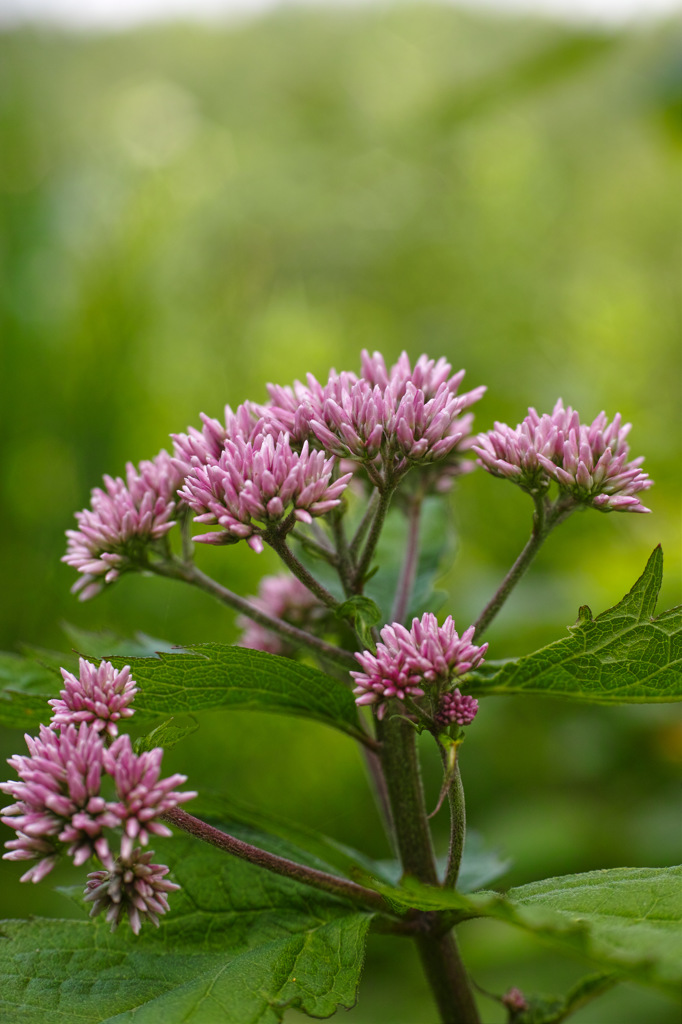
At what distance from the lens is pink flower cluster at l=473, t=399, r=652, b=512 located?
1028 millimetres

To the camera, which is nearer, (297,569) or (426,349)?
(297,569)

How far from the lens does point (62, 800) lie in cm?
78

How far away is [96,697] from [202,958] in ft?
1.06

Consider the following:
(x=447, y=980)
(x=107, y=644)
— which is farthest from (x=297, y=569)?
(x=447, y=980)

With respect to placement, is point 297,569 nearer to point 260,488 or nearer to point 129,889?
point 260,488

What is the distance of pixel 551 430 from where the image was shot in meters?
1.05

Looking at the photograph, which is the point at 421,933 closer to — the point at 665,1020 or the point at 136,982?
the point at 136,982

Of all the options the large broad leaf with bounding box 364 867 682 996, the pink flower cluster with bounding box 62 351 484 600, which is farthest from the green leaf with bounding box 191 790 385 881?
the pink flower cluster with bounding box 62 351 484 600

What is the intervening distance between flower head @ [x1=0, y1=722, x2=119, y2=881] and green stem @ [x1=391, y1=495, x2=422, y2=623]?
1.44ft

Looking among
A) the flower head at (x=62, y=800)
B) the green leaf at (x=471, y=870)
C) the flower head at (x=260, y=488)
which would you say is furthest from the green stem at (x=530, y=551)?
the flower head at (x=62, y=800)

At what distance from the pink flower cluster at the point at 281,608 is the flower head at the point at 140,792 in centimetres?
53

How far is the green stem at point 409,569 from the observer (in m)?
1.12

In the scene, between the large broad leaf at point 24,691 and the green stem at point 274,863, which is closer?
the green stem at point 274,863

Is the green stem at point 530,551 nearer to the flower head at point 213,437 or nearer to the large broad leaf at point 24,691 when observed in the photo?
the flower head at point 213,437
